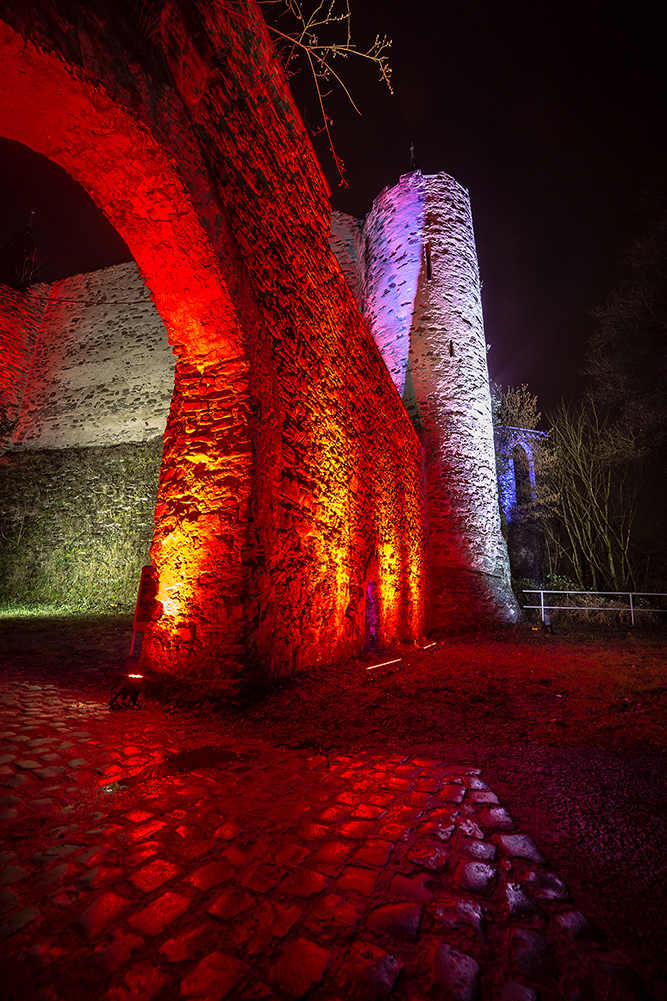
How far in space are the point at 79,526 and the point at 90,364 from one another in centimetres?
567

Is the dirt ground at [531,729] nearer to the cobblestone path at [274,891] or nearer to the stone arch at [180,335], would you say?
the cobblestone path at [274,891]

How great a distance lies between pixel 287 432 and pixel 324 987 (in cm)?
329

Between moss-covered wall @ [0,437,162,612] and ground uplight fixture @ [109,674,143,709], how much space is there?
594cm

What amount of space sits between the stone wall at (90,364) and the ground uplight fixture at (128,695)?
29.4 feet

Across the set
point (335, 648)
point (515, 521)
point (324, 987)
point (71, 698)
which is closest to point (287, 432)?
point (335, 648)

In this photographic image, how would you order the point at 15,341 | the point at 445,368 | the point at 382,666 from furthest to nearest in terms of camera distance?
the point at 15,341
the point at 445,368
the point at 382,666

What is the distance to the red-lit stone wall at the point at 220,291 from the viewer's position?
2389mm

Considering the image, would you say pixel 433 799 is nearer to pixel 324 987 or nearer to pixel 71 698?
pixel 324 987

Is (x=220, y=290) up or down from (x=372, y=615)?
up

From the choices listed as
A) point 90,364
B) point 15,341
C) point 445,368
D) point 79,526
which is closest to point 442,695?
point 445,368

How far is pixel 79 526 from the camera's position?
9758mm

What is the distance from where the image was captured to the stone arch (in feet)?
8.13

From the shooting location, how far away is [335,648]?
168 inches

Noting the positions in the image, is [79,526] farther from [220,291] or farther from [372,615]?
[220,291]
